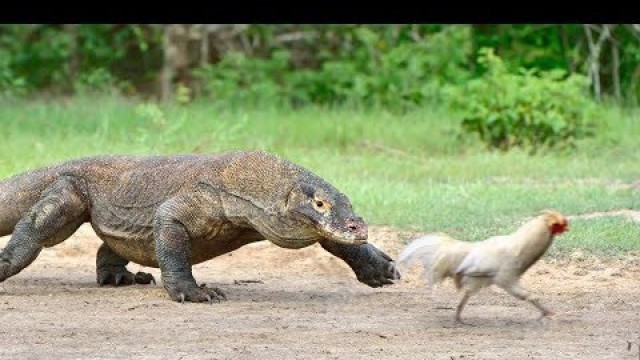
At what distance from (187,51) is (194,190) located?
13.1 meters

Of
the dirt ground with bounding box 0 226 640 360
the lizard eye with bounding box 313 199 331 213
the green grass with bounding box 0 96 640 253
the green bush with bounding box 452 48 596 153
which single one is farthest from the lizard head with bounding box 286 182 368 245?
the green bush with bounding box 452 48 596 153

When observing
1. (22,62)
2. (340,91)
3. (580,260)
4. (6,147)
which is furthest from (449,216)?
(22,62)

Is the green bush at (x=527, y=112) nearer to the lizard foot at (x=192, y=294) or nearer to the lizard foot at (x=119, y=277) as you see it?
the lizard foot at (x=119, y=277)

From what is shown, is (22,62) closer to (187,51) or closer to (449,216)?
Answer: (187,51)

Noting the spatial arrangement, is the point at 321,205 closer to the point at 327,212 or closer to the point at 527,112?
the point at 327,212

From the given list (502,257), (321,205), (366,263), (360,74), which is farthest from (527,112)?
(502,257)

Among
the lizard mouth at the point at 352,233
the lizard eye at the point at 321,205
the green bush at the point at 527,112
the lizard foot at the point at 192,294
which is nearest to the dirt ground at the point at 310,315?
the lizard foot at the point at 192,294

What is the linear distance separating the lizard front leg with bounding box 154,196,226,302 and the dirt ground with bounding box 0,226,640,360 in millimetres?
92

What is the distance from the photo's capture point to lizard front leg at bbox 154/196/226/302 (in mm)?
6637

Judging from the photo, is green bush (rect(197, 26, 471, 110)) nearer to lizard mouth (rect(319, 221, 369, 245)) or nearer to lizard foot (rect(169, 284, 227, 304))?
lizard foot (rect(169, 284, 227, 304))

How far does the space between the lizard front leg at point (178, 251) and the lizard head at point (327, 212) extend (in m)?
0.58

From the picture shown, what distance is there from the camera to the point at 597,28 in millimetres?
19203

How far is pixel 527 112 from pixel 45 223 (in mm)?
7770

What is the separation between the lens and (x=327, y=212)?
6359mm
